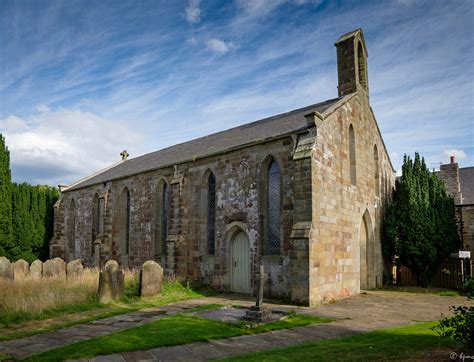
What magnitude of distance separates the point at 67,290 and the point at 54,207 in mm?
19180

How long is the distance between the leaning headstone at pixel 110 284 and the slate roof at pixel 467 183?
2011 centimetres

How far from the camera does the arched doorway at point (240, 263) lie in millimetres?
16359

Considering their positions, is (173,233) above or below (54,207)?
below

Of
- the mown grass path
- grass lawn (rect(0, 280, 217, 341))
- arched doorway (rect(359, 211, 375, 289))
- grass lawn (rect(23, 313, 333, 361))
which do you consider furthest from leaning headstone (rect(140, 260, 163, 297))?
arched doorway (rect(359, 211, 375, 289))

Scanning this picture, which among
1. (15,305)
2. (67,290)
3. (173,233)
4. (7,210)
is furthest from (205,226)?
(7,210)

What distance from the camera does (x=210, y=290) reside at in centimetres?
1711

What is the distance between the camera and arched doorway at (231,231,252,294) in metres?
16.4

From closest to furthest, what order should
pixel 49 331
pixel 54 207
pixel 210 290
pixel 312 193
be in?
1. pixel 49 331
2. pixel 312 193
3. pixel 210 290
4. pixel 54 207

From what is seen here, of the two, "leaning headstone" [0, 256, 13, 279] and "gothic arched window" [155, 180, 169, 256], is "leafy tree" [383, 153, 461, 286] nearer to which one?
"gothic arched window" [155, 180, 169, 256]

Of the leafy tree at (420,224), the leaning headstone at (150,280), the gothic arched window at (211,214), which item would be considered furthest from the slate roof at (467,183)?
the leaning headstone at (150,280)

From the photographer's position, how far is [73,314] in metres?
12.3

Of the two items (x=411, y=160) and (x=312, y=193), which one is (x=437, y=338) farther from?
(x=411, y=160)

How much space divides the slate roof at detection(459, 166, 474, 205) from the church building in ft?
→ 17.8

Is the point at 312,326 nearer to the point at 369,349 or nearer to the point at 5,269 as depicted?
the point at 369,349
